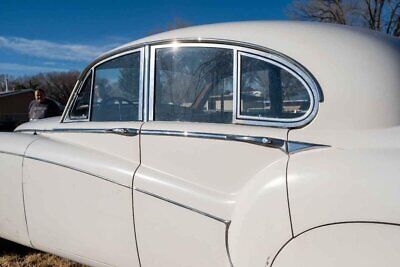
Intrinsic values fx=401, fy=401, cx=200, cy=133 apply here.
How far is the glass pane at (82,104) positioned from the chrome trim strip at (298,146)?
1635 mm

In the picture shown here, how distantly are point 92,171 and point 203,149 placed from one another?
0.75m

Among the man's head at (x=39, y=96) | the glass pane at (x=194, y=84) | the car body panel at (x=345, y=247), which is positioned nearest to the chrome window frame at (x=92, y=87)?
the glass pane at (x=194, y=84)

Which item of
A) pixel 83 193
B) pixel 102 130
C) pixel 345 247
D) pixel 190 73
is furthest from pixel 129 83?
pixel 345 247

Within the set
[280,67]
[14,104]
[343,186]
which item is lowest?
[14,104]

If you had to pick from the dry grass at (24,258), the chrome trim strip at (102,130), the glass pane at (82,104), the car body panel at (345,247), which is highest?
the glass pane at (82,104)

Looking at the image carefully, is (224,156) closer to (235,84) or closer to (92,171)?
(235,84)

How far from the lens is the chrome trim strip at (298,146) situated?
1703 millimetres

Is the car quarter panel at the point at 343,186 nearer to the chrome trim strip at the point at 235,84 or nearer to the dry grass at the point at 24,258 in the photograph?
the chrome trim strip at the point at 235,84

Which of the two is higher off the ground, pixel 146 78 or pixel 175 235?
pixel 146 78

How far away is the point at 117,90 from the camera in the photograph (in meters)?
2.74

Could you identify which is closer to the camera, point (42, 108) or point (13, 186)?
point (13, 186)

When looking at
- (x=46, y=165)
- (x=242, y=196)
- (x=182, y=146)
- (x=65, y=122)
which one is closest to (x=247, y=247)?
(x=242, y=196)

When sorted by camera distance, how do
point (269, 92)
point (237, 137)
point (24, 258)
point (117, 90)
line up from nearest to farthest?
point (237, 137) < point (269, 92) < point (117, 90) < point (24, 258)

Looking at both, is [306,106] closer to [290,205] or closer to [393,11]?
[290,205]
